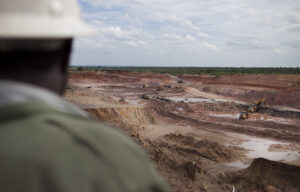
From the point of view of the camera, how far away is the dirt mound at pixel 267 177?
896 centimetres

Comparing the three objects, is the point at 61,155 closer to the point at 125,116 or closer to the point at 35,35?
the point at 35,35

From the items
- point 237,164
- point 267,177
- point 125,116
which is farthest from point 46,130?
point 125,116

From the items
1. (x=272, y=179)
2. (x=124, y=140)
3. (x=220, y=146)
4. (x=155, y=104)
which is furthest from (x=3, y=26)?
(x=155, y=104)

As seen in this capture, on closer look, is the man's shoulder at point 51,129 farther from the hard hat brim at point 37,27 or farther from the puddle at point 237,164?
the puddle at point 237,164

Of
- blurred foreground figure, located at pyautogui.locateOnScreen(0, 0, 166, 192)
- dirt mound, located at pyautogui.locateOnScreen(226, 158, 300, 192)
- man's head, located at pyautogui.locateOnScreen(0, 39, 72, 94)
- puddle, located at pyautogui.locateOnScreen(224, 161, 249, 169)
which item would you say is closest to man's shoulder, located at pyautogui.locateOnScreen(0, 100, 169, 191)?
blurred foreground figure, located at pyautogui.locateOnScreen(0, 0, 166, 192)

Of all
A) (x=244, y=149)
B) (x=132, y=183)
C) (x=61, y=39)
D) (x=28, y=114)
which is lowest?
(x=244, y=149)

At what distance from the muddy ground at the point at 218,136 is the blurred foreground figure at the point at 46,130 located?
320 inches

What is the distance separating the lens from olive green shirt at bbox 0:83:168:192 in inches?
23.8

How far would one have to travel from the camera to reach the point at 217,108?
23578mm

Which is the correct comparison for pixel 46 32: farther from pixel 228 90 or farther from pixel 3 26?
pixel 228 90

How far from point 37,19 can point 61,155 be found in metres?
0.32

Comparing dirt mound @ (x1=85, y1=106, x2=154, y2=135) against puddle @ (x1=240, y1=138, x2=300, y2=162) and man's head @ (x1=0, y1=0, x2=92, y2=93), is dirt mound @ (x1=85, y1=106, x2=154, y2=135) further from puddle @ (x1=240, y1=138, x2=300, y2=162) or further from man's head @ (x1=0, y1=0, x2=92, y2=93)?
man's head @ (x1=0, y1=0, x2=92, y2=93)

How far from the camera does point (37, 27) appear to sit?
0.70 m

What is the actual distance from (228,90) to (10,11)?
3244 centimetres
